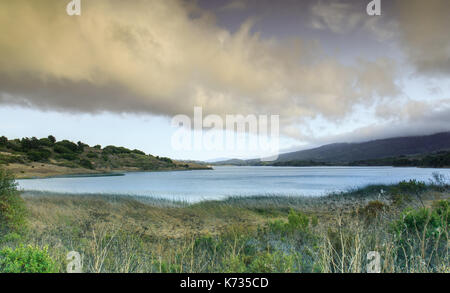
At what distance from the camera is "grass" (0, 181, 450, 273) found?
2.91m

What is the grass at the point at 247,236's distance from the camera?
2.91 meters

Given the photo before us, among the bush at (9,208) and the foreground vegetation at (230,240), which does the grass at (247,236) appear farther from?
the bush at (9,208)

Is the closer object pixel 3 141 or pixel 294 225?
pixel 294 225

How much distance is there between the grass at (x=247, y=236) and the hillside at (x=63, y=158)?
2.66m

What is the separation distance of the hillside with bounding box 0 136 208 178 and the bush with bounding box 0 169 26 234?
673 mm

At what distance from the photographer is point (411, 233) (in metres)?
3.71

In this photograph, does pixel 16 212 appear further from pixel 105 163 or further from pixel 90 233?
pixel 105 163

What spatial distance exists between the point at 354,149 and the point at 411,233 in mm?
103720

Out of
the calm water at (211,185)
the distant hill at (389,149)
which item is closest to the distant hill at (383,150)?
the distant hill at (389,149)

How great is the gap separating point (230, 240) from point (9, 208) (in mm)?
4381

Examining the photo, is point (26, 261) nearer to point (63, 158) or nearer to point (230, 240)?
point (230, 240)

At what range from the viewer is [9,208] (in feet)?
14.1

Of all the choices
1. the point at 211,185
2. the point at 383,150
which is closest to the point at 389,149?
the point at 383,150
